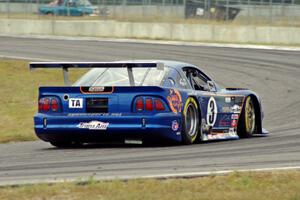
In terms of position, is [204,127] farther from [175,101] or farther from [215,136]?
[175,101]

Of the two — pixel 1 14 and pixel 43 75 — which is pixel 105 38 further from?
pixel 43 75

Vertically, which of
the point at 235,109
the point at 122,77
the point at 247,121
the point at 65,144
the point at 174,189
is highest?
the point at 122,77

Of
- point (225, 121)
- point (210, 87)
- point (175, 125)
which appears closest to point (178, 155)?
point (175, 125)

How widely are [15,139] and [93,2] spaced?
39.7 meters

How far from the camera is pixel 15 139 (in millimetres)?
14625

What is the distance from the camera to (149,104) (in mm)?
11898

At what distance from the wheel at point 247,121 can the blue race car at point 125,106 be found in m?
1.21

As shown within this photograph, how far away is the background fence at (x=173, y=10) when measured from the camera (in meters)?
43.8

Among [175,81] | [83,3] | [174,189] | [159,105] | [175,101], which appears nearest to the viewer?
[174,189]

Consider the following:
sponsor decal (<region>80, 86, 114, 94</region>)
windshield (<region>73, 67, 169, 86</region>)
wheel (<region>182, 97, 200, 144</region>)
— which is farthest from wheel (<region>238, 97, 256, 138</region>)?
sponsor decal (<region>80, 86, 114, 94</region>)

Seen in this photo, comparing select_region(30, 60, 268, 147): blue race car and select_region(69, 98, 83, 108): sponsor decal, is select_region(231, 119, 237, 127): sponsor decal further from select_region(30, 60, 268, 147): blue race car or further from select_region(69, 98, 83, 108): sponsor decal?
select_region(69, 98, 83, 108): sponsor decal

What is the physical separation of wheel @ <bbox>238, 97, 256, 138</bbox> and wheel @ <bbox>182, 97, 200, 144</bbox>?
1.55 meters

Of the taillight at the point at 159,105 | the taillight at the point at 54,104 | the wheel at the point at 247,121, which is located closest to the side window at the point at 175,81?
the taillight at the point at 159,105

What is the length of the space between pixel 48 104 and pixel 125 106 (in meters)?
1.11
